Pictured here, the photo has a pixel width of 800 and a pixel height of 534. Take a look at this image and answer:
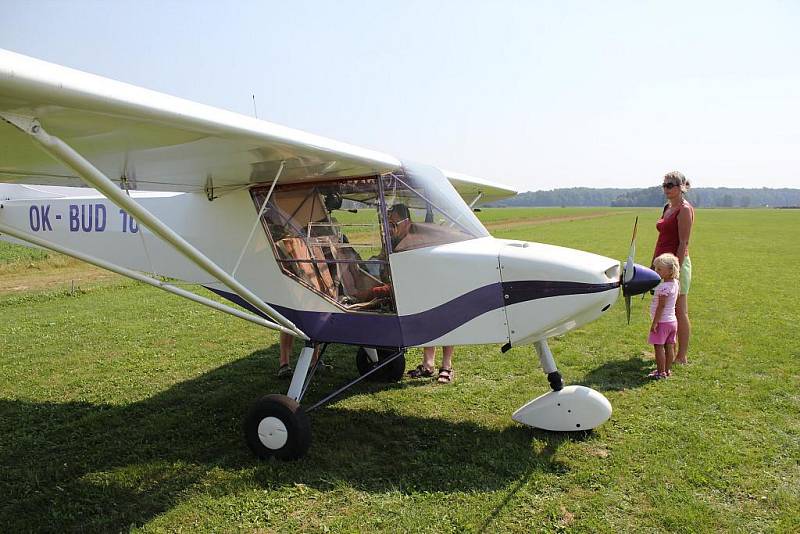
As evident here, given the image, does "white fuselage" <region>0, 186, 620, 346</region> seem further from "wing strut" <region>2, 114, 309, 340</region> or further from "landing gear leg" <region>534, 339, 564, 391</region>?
"wing strut" <region>2, 114, 309, 340</region>

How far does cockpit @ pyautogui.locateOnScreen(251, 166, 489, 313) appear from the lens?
4094 mm

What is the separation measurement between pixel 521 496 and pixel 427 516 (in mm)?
608

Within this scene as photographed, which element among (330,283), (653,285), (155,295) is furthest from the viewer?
(155,295)

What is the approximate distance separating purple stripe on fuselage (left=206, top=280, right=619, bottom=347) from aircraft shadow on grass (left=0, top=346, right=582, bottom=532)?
78cm

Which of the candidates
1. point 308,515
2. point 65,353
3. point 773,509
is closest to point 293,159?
point 308,515

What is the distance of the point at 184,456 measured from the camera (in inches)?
156

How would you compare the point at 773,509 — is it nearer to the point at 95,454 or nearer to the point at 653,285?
the point at 653,285

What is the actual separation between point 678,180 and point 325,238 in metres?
3.57

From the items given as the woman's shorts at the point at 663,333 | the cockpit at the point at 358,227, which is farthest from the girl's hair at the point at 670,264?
the cockpit at the point at 358,227

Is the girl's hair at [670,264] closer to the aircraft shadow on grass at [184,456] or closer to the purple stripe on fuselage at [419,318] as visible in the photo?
the purple stripe on fuselage at [419,318]

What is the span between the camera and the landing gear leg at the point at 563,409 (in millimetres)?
4094

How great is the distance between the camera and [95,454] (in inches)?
160

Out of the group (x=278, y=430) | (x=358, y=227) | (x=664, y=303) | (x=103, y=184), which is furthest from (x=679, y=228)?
(x=103, y=184)

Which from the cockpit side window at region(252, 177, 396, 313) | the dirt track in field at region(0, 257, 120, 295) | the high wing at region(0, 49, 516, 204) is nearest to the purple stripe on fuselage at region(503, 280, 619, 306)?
the cockpit side window at region(252, 177, 396, 313)
